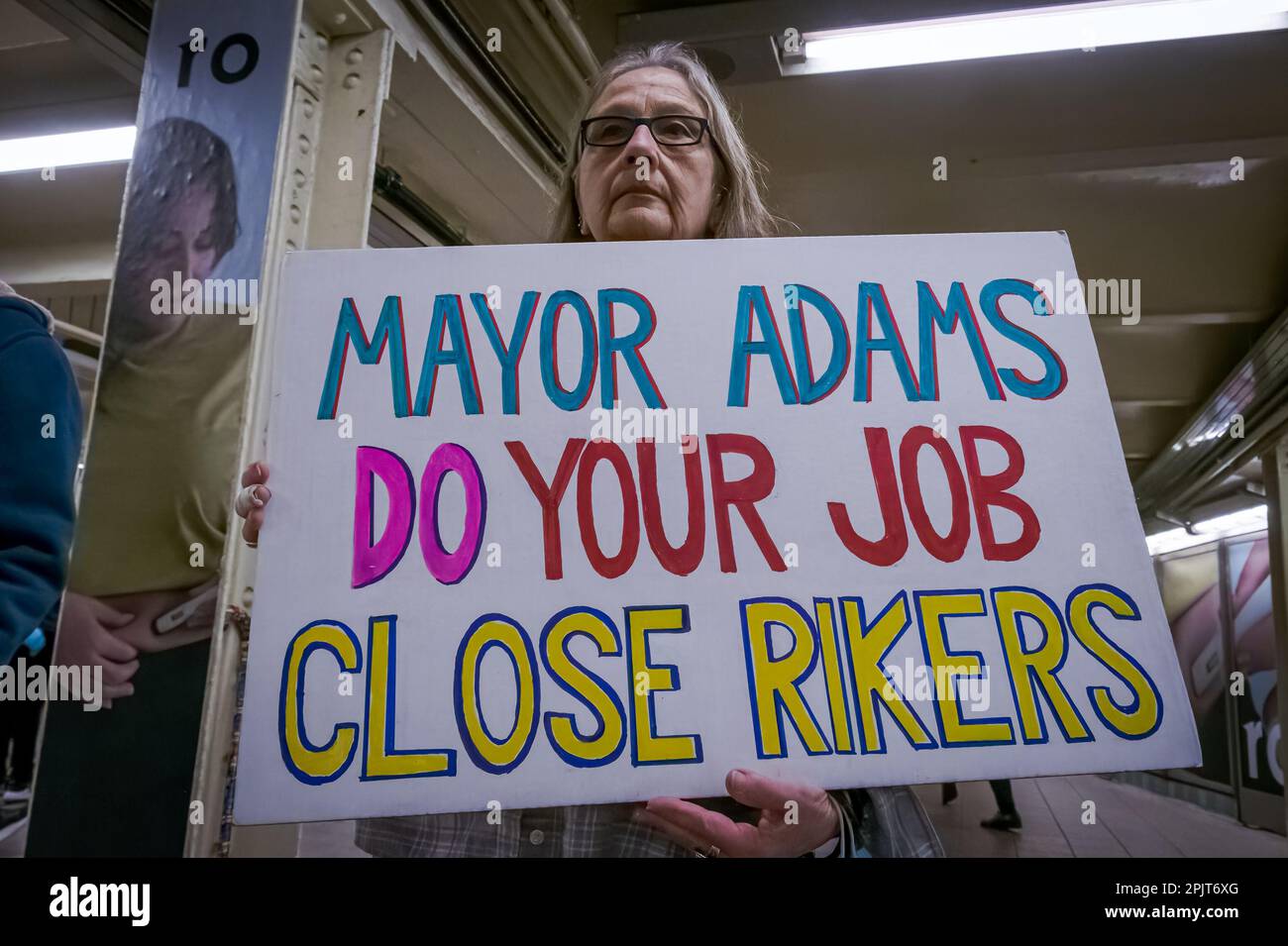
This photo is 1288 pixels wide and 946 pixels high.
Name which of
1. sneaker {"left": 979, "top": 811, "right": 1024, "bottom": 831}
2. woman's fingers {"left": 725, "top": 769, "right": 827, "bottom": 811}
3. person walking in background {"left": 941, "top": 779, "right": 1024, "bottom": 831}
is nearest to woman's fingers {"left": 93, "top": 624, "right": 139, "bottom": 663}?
woman's fingers {"left": 725, "top": 769, "right": 827, "bottom": 811}

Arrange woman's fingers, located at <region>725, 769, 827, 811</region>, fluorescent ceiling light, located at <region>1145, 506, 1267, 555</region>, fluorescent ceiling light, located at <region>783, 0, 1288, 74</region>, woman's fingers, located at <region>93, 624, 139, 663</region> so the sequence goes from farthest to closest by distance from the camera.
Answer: fluorescent ceiling light, located at <region>1145, 506, 1267, 555</region> → fluorescent ceiling light, located at <region>783, 0, 1288, 74</region> → woman's fingers, located at <region>93, 624, 139, 663</region> → woman's fingers, located at <region>725, 769, 827, 811</region>

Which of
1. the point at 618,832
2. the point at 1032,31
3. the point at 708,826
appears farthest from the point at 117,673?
the point at 1032,31

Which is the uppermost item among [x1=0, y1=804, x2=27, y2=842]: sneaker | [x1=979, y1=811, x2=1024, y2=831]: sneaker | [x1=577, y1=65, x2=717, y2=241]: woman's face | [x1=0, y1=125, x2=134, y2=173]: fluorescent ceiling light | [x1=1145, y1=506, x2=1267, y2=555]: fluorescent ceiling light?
[x1=0, y1=125, x2=134, y2=173]: fluorescent ceiling light

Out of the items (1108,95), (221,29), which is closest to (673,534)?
(221,29)

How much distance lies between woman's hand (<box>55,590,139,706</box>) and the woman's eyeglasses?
3.61ft

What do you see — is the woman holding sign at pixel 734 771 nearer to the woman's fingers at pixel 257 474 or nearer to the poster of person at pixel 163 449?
the woman's fingers at pixel 257 474

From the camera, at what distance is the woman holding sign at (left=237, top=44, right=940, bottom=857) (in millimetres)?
681

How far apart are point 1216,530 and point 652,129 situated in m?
8.45

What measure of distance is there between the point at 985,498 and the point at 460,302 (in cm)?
63

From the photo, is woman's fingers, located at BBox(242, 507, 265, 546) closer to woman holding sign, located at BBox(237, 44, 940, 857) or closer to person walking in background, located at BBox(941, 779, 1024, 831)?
woman holding sign, located at BBox(237, 44, 940, 857)

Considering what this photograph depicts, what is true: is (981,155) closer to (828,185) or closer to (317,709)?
(828,185)

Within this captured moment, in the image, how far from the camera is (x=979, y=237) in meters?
0.88

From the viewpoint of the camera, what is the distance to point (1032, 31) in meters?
2.31

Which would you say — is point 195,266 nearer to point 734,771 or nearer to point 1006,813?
point 734,771
